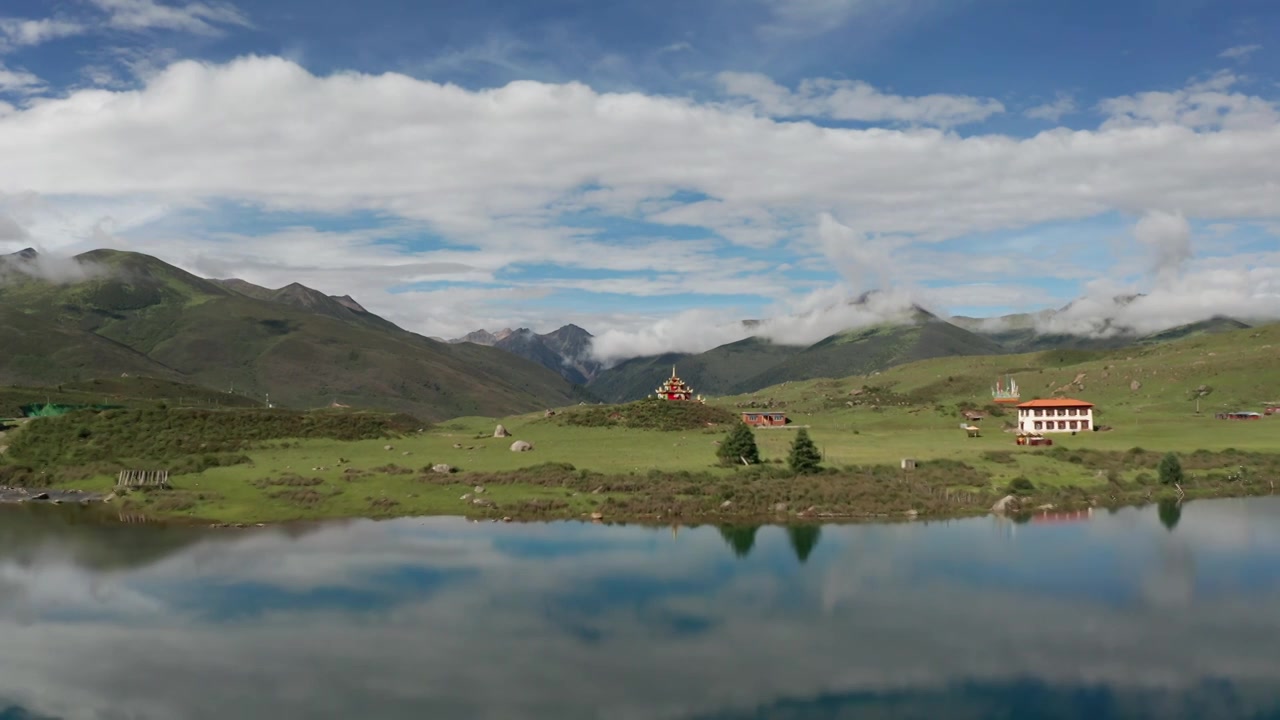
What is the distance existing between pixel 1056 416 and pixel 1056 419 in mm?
392

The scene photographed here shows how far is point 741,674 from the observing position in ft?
105

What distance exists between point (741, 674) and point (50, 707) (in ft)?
78.5

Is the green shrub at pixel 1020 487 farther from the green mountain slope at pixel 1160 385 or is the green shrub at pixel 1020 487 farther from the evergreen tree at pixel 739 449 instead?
the green mountain slope at pixel 1160 385

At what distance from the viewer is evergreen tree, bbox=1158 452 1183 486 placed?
72.1 m

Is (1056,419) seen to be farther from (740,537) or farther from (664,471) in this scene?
(740,537)

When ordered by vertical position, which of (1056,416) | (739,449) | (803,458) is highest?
(1056,416)

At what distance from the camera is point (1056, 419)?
108 meters

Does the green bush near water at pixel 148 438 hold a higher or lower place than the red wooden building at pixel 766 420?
lower

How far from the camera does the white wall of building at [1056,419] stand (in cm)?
10850

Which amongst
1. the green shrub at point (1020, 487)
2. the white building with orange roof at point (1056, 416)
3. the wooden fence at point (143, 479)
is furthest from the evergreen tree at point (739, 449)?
the white building with orange roof at point (1056, 416)

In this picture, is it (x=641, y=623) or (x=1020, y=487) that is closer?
(x=641, y=623)

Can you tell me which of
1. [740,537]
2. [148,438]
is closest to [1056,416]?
[740,537]

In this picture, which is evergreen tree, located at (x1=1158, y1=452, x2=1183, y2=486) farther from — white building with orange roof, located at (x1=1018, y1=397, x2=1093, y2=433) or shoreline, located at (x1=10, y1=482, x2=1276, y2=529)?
white building with orange roof, located at (x1=1018, y1=397, x2=1093, y2=433)

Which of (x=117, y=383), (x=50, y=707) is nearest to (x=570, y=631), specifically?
(x=50, y=707)
